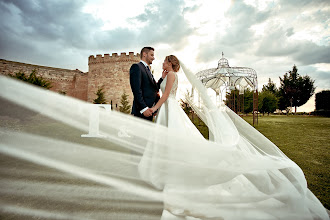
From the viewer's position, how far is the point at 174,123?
87.9 inches

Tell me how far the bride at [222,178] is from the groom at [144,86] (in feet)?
1.04

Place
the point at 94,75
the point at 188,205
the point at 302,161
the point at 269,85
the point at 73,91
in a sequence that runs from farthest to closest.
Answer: the point at 269,85
the point at 73,91
the point at 94,75
the point at 302,161
the point at 188,205

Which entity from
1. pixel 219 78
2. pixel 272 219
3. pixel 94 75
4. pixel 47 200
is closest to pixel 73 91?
pixel 94 75

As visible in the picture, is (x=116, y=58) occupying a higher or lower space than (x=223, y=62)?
higher

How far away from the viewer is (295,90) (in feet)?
114

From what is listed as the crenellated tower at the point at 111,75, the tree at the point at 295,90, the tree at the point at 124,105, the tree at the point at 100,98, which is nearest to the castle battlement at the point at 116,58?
the crenellated tower at the point at 111,75

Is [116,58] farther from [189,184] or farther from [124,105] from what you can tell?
[189,184]

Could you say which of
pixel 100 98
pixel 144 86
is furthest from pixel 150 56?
pixel 100 98

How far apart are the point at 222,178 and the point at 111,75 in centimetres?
2022

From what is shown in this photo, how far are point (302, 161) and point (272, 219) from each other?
9.08 feet

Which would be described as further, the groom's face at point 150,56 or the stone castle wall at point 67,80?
the stone castle wall at point 67,80

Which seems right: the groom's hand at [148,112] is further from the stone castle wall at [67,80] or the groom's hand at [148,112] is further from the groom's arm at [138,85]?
the stone castle wall at [67,80]

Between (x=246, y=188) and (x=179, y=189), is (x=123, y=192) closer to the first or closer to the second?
(x=179, y=189)

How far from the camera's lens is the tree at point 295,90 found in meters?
34.5
